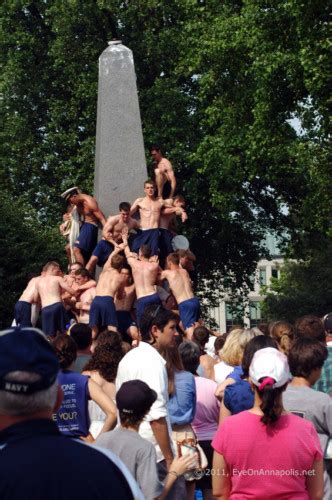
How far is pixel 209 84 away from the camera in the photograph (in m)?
32.9

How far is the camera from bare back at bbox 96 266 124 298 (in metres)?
18.6

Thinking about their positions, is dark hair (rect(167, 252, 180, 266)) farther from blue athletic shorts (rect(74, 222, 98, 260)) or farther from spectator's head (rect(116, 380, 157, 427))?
spectator's head (rect(116, 380, 157, 427))

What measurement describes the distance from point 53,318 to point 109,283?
1059 mm

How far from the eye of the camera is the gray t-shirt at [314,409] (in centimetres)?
616

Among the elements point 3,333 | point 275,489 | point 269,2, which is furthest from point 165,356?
point 269,2

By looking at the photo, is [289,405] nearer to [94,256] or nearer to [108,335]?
[108,335]

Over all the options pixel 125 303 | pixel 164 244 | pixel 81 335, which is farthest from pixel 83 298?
pixel 81 335

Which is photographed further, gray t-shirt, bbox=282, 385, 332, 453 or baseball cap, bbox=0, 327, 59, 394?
gray t-shirt, bbox=282, 385, 332, 453

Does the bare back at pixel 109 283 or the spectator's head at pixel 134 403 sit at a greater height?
the bare back at pixel 109 283

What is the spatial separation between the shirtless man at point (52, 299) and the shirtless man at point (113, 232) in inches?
71.1

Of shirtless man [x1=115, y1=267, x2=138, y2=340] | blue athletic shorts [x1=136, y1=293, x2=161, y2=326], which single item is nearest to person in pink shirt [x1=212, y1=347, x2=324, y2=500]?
blue athletic shorts [x1=136, y1=293, x2=161, y2=326]

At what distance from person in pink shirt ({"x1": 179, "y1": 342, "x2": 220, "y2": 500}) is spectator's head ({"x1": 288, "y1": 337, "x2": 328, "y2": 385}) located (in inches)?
90.2

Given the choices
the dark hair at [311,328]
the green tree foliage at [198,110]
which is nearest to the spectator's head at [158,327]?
the dark hair at [311,328]

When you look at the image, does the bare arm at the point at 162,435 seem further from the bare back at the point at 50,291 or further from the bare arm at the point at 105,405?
the bare back at the point at 50,291
